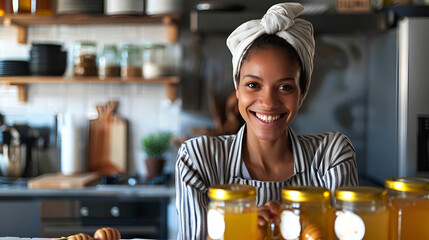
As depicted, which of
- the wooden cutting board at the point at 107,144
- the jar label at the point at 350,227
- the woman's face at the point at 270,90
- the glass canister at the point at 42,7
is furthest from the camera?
the wooden cutting board at the point at 107,144

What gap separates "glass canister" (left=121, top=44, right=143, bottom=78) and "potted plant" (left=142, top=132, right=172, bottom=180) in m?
0.39

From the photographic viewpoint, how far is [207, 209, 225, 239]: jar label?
812mm

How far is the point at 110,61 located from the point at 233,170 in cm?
209

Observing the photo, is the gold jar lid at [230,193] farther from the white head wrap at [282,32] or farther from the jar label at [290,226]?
the white head wrap at [282,32]

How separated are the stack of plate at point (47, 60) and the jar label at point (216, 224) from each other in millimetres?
2481

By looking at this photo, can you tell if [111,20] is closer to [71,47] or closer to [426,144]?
[71,47]

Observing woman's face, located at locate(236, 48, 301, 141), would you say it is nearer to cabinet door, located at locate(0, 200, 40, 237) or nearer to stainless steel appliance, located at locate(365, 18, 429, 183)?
stainless steel appliance, located at locate(365, 18, 429, 183)

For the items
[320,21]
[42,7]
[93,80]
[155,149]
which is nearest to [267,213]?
[320,21]

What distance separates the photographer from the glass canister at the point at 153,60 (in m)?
3.12

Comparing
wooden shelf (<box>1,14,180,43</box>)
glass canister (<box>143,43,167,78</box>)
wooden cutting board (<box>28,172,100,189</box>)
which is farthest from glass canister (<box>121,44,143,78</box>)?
wooden cutting board (<box>28,172,100,189</box>)

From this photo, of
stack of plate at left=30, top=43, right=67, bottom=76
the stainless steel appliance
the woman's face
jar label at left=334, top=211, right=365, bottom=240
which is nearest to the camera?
jar label at left=334, top=211, right=365, bottom=240

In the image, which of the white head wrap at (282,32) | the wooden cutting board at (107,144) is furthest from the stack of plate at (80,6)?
the white head wrap at (282,32)

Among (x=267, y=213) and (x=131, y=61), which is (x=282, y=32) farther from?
(x=131, y=61)

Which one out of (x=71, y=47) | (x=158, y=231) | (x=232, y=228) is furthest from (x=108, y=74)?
(x=232, y=228)
